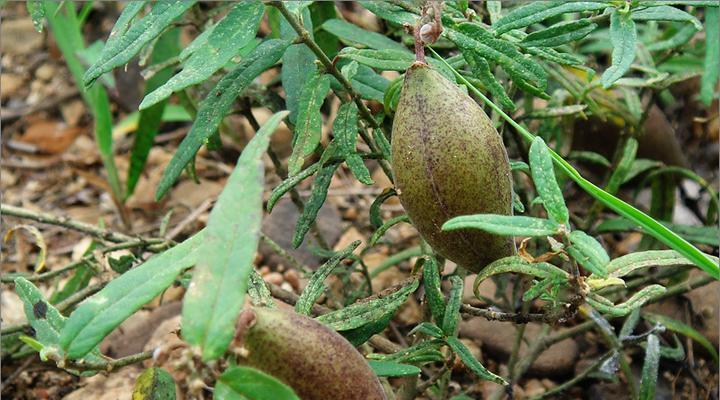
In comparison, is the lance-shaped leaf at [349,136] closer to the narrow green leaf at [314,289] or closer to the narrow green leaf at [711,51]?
the narrow green leaf at [314,289]

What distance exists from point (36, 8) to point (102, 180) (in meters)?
1.38

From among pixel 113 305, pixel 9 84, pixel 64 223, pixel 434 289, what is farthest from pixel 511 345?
pixel 9 84

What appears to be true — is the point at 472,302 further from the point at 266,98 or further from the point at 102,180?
the point at 102,180

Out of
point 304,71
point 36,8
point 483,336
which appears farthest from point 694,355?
point 36,8

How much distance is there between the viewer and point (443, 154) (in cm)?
108

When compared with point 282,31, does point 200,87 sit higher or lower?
lower

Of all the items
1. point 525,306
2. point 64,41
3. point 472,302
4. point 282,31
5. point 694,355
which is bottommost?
point 694,355

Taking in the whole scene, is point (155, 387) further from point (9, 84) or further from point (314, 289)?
point (9, 84)

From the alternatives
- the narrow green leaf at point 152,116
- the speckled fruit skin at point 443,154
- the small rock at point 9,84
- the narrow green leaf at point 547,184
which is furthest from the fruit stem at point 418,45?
the small rock at point 9,84

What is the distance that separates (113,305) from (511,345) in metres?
1.14

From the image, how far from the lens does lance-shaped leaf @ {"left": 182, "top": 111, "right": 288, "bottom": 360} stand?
848 mm

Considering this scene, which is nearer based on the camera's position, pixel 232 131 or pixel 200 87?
pixel 200 87

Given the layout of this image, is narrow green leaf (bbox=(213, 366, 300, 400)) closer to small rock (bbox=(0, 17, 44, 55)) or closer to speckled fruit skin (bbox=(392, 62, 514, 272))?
speckled fruit skin (bbox=(392, 62, 514, 272))

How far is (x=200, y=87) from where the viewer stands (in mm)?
1832
